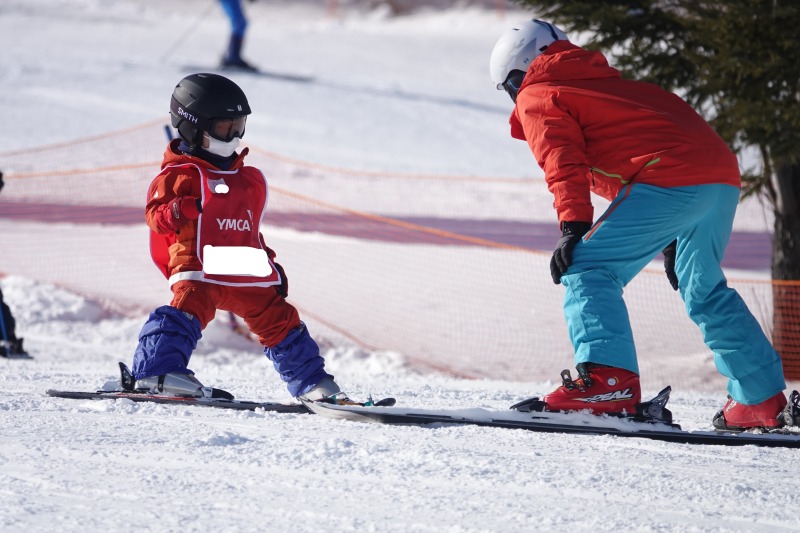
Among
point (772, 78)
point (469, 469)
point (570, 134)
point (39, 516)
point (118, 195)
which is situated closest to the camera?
point (39, 516)

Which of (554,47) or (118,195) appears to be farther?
(118,195)

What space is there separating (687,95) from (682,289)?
351cm

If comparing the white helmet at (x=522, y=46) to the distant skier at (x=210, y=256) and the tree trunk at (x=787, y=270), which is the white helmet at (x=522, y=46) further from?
the tree trunk at (x=787, y=270)

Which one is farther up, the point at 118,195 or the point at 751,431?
the point at 118,195

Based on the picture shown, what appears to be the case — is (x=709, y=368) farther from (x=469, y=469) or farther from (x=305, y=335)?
(x=469, y=469)

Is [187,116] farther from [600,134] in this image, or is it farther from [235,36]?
[235,36]

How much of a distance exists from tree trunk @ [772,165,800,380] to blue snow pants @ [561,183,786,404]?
141 inches

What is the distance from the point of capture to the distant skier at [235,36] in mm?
17594

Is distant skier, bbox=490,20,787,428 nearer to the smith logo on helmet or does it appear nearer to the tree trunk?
the smith logo on helmet

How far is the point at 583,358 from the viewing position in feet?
13.5

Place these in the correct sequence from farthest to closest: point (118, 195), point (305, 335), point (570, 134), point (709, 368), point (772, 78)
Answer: point (118, 195) < point (709, 368) < point (772, 78) < point (305, 335) < point (570, 134)

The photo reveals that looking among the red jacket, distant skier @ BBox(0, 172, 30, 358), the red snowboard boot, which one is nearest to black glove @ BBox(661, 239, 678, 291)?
the red jacket

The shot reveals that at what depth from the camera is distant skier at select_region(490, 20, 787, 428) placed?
4086 millimetres

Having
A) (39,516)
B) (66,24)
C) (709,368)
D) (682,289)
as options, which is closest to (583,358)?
(682,289)
